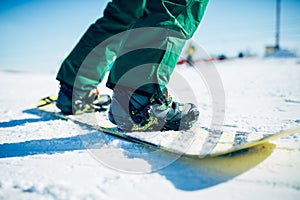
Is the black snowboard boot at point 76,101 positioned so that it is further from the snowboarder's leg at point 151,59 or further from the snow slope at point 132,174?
the snowboarder's leg at point 151,59

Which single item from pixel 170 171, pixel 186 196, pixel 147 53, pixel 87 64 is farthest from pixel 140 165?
pixel 87 64

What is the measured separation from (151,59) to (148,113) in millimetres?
252

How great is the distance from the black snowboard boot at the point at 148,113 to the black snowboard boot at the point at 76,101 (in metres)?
0.56

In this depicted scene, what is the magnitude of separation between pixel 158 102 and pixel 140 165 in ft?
1.13

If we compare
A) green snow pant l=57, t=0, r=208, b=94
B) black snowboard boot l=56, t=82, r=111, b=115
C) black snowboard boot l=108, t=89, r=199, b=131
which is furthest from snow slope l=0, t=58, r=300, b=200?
black snowboard boot l=56, t=82, r=111, b=115

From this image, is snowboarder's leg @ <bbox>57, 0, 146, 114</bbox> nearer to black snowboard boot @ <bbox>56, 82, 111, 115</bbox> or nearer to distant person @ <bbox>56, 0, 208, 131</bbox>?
black snowboard boot @ <bbox>56, 82, 111, 115</bbox>

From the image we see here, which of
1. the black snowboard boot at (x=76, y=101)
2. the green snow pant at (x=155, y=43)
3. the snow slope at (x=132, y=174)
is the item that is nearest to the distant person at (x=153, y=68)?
the green snow pant at (x=155, y=43)

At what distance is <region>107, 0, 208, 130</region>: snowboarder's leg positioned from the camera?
1.00m

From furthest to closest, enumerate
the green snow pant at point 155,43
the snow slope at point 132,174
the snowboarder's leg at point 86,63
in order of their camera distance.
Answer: the snowboarder's leg at point 86,63 < the green snow pant at point 155,43 < the snow slope at point 132,174

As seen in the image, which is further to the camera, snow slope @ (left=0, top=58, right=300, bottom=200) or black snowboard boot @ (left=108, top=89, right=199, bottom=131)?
black snowboard boot @ (left=108, top=89, right=199, bottom=131)

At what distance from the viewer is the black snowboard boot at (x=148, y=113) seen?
1.05 m

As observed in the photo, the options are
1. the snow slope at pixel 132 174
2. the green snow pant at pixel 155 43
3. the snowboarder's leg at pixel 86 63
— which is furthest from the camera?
the snowboarder's leg at pixel 86 63

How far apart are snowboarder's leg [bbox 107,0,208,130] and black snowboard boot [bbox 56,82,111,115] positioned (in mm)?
573

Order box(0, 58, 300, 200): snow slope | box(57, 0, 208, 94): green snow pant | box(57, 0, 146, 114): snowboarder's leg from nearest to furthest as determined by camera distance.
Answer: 1. box(0, 58, 300, 200): snow slope
2. box(57, 0, 208, 94): green snow pant
3. box(57, 0, 146, 114): snowboarder's leg
